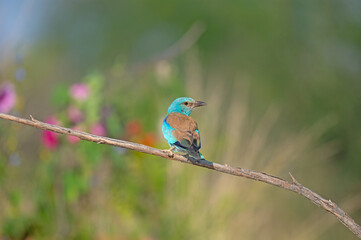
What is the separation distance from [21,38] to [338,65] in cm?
480

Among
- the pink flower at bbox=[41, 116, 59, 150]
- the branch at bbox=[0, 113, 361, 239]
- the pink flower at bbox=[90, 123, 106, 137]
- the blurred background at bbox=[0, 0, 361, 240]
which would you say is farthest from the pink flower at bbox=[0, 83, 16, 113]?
the branch at bbox=[0, 113, 361, 239]

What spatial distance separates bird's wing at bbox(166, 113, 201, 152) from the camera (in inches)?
71.4

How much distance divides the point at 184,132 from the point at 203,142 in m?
2.19

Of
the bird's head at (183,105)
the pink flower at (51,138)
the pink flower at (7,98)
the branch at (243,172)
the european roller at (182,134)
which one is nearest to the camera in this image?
the branch at (243,172)

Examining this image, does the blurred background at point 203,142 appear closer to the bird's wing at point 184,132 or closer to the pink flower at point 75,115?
the pink flower at point 75,115

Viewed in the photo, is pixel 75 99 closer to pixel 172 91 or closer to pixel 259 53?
pixel 172 91

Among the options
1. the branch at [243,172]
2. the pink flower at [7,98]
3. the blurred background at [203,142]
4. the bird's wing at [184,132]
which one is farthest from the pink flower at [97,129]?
the branch at [243,172]

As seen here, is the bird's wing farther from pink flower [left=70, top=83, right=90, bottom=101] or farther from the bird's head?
pink flower [left=70, top=83, right=90, bottom=101]

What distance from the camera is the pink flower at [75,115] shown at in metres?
3.47

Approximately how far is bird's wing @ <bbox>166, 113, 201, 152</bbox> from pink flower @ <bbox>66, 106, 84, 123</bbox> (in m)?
1.53

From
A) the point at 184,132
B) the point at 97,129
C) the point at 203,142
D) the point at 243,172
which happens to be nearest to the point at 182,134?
the point at 184,132

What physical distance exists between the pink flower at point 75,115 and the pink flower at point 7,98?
37 centimetres

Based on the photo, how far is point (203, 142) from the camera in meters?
4.07

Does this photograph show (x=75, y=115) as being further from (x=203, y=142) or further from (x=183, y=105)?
(x=183, y=105)
